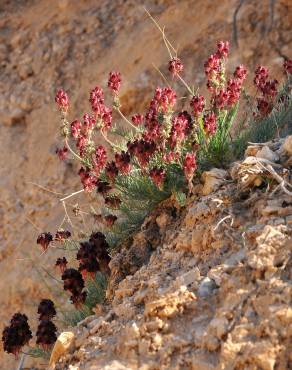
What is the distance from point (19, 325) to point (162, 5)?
4.50m

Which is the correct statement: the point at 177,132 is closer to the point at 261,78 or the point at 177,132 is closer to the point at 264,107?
the point at 264,107

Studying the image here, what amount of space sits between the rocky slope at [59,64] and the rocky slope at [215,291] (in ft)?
8.63

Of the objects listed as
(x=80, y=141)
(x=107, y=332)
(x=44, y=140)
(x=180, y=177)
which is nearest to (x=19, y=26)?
(x=44, y=140)

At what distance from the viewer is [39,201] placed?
6.49 m

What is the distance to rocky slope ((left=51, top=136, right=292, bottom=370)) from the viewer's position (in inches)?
97.5

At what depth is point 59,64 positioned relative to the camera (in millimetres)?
7266

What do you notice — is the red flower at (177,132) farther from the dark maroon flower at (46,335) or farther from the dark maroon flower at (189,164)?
the dark maroon flower at (46,335)

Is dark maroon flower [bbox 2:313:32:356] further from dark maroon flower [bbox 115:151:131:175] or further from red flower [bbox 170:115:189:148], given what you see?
red flower [bbox 170:115:189:148]

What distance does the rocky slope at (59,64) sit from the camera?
627 cm

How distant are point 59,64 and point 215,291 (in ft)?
16.2

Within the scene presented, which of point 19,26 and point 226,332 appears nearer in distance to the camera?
Result: point 226,332

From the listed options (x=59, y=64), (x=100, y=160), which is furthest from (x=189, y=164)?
(x=59, y=64)

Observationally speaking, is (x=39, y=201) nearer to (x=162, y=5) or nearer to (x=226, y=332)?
(x=162, y=5)

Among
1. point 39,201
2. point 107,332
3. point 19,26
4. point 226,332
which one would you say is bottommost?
point 226,332
